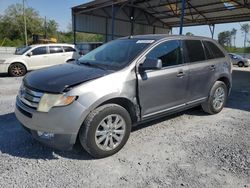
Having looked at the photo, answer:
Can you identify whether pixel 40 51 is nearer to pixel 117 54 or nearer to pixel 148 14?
pixel 117 54

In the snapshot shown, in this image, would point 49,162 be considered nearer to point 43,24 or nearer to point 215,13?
point 215,13

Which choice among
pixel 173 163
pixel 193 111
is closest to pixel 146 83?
pixel 173 163

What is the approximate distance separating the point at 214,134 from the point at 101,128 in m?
2.17

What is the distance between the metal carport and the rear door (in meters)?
12.4

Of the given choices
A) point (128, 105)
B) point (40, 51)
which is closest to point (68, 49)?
point (40, 51)

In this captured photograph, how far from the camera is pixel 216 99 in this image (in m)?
5.21

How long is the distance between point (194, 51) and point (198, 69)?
0.37 metres

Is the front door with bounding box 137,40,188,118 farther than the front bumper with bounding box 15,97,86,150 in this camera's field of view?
Yes

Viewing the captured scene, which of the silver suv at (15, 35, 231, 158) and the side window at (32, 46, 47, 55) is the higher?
the side window at (32, 46, 47, 55)

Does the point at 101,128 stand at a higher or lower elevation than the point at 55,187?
higher

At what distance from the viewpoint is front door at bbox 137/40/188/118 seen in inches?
143

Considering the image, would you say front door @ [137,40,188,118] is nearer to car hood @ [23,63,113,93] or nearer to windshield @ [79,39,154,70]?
windshield @ [79,39,154,70]

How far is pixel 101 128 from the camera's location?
321 cm

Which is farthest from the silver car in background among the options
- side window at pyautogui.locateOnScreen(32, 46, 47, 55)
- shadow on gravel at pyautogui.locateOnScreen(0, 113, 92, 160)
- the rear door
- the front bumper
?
the front bumper
